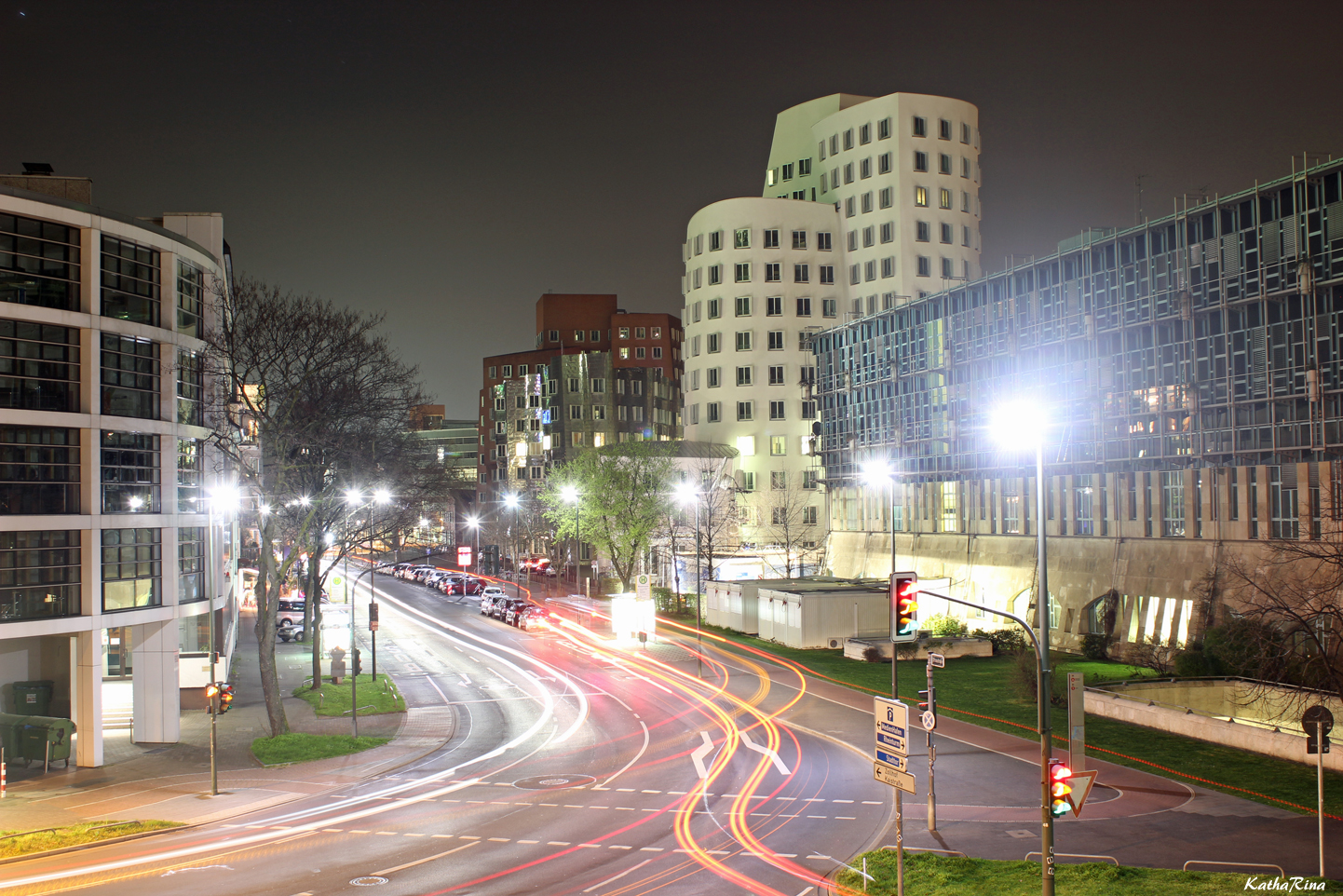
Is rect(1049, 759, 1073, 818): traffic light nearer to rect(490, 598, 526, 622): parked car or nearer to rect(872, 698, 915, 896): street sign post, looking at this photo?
rect(872, 698, 915, 896): street sign post

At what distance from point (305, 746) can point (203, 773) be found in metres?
3.72

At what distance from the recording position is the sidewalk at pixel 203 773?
2686 cm

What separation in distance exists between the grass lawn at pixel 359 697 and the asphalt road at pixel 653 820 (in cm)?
381

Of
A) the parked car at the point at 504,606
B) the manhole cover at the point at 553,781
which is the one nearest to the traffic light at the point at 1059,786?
the manhole cover at the point at 553,781

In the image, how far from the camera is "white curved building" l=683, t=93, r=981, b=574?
312 ft

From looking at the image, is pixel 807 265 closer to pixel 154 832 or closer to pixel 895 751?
pixel 154 832

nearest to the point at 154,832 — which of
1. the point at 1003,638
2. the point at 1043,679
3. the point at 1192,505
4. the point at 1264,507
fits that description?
the point at 1043,679

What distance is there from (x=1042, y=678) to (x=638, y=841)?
10.1m

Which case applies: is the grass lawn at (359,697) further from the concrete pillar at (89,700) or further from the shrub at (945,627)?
the shrub at (945,627)

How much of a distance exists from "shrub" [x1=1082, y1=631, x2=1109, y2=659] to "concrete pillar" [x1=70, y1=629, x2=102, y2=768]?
136 feet

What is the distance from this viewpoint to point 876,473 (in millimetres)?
75438

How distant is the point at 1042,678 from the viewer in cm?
1764

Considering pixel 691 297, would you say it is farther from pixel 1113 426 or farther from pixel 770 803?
pixel 770 803

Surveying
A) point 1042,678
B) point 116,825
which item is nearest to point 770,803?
point 1042,678
